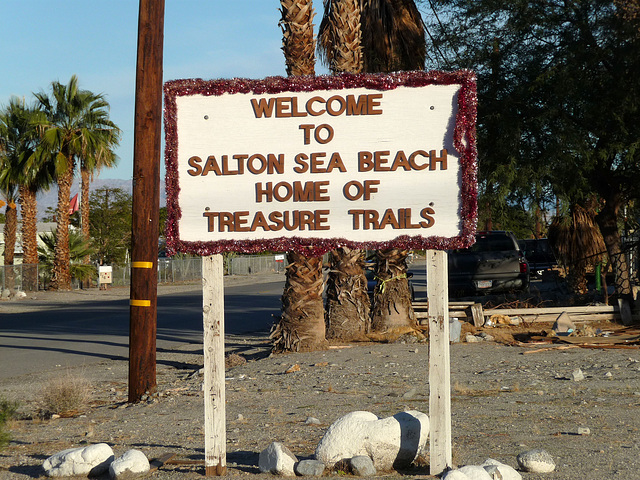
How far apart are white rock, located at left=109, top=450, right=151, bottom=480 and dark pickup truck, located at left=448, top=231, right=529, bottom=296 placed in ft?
48.4

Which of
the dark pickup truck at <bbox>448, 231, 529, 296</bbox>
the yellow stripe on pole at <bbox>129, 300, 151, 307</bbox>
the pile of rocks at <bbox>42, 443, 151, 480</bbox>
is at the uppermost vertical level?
the dark pickup truck at <bbox>448, 231, 529, 296</bbox>

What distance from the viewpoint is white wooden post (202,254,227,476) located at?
18.3 feet

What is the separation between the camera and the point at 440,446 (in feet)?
17.4

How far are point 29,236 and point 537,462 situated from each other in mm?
37289

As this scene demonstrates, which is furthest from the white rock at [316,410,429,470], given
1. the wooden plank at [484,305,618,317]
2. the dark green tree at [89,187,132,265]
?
the dark green tree at [89,187,132,265]

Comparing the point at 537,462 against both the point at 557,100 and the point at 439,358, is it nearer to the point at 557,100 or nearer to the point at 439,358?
the point at 439,358

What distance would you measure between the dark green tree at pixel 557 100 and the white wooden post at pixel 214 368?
398 inches

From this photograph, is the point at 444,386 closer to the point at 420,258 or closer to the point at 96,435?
the point at 96,435

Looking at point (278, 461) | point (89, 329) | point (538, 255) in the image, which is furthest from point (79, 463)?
point (538, 255)

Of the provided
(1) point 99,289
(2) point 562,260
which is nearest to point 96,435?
(2) point 562,260

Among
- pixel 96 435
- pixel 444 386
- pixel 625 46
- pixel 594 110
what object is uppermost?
pixel 625 46

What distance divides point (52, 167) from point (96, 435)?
1305 inches

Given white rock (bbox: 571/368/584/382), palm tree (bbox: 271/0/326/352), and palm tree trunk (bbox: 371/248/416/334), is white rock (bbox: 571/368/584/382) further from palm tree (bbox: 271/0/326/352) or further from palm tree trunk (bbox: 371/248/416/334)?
palm tree trunk (bbox: 371/248/416/334)

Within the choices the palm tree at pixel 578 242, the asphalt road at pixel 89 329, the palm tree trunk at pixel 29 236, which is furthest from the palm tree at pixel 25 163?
the palm tree at pixel 578 242
